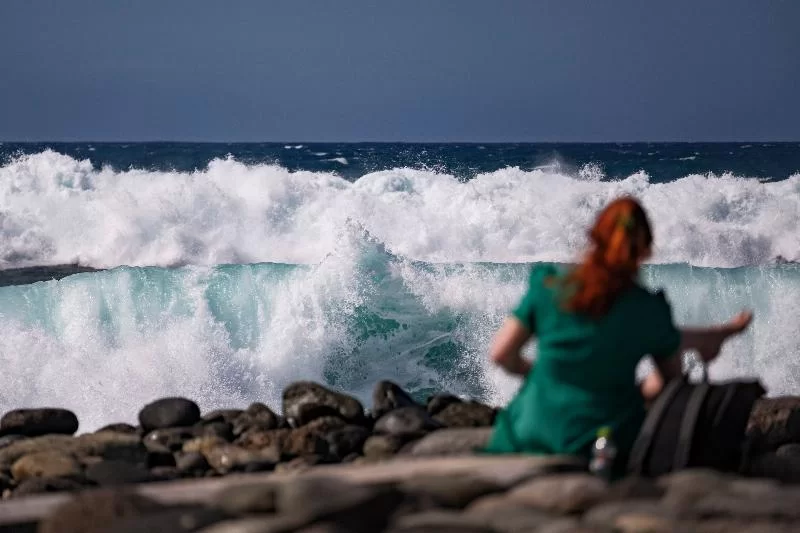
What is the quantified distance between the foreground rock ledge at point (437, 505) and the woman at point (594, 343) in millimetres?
216

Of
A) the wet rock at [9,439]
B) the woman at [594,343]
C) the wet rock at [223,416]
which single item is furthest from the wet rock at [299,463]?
the woman at [594,343]

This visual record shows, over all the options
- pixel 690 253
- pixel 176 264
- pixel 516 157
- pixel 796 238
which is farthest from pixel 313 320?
pixel 516 157

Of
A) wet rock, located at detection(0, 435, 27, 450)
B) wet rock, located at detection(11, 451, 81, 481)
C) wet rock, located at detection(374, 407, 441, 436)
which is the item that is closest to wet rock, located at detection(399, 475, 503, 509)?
wet rock, located at detection(374, 407, 441, 436)

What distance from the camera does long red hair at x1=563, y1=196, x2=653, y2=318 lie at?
144 inches

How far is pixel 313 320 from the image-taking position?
11.6 meters

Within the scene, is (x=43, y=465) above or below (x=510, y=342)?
below

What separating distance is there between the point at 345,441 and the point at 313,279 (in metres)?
5.68

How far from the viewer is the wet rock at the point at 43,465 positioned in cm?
597

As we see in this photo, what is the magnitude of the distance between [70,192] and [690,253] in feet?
35.8

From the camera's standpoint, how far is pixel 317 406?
23.6 ft

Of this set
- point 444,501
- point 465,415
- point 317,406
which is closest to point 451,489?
point 444,501

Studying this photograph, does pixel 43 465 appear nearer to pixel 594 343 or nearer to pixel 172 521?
pixel 172 521

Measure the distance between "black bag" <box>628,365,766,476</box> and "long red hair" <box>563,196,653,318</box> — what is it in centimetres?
46

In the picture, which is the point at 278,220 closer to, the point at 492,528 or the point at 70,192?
the point at 70,192
